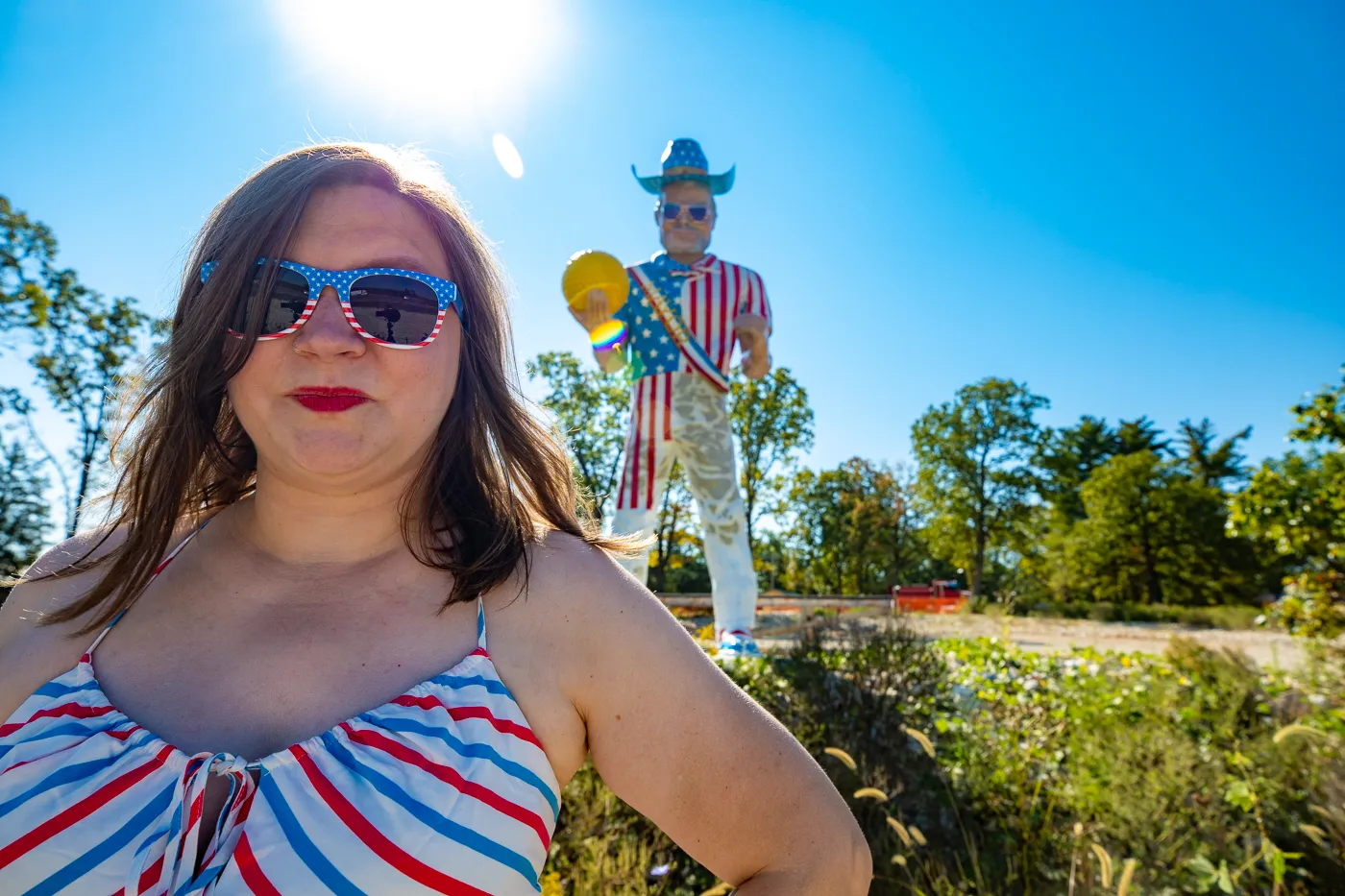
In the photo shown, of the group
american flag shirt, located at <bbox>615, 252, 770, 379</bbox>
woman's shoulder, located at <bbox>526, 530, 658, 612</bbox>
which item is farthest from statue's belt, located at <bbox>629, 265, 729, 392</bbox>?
woman's shoulder, located at <bbox>526, 530, 658, 612</bbox>

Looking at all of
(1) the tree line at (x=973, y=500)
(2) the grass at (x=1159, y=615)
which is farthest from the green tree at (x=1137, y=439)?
(2) the grass at (x=1159, y=615)

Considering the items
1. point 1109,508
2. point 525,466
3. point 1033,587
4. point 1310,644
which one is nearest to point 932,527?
point 1033,587

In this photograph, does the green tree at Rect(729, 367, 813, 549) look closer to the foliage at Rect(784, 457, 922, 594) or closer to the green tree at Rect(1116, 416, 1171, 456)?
the foliage at Rect(784, 457, 922, 594)

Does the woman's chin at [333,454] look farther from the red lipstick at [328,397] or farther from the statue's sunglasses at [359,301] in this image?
the statue's sunglasses at [359,301]

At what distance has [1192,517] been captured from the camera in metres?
26.0

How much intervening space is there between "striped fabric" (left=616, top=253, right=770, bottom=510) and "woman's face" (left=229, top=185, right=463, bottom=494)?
10.4 ft

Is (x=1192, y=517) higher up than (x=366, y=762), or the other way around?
(x=1192, y=517)

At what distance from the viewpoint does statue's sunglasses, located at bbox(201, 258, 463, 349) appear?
1.25 meters

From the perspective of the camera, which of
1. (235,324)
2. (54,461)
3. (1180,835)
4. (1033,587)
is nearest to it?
(235,324)

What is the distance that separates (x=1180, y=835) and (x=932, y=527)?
30738 millimetres

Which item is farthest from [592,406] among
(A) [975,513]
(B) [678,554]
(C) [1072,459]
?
(C) [1072,459]

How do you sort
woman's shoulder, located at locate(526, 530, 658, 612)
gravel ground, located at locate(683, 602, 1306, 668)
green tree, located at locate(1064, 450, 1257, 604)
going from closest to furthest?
woman's shoulder, located at locate(526, 530, 658, 612) → gravel ground, located at locate(683, 602, 1306, 668) → green tree, located at locate(1064, 450, 1257, 604)

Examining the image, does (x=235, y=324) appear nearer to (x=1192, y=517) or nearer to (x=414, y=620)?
(x=414, y=620)

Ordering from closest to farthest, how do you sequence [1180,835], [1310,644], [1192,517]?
[1180,835], [1310,644], [1192,517]
